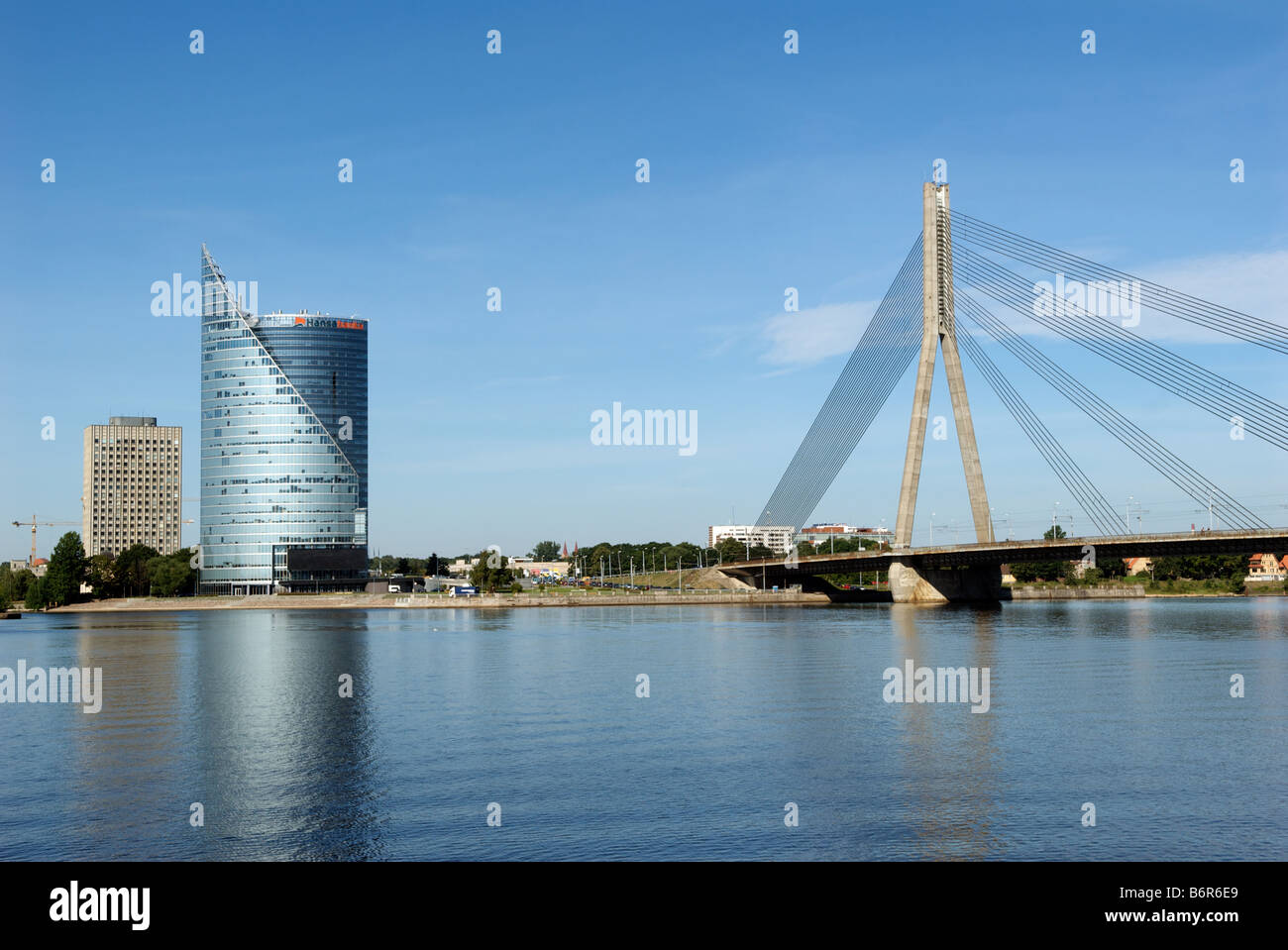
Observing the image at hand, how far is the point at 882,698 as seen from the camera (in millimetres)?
40781

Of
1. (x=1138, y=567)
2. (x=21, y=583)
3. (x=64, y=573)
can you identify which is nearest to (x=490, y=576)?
(x=64, y=573)

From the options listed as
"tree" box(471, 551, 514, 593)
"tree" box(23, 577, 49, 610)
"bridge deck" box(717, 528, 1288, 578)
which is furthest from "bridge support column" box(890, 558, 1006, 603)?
"tree" box(23, 577, 49, 610)

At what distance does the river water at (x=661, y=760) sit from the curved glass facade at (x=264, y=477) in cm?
12732

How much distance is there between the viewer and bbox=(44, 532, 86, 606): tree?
5792 inches

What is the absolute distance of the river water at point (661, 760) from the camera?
21.8m

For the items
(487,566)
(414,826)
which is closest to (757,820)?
(414,826)

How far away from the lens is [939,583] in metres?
108

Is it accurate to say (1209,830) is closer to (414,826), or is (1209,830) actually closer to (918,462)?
(414,826)

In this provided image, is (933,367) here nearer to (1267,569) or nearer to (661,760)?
(661,760)

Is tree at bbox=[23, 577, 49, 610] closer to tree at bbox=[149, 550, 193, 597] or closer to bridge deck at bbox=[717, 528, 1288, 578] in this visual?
tree at bbox=[149, 550, 193, 597]

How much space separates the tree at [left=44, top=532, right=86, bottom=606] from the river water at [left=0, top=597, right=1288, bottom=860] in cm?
9930

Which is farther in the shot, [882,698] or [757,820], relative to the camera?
[882,698]

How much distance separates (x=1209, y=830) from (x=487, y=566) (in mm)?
146360
